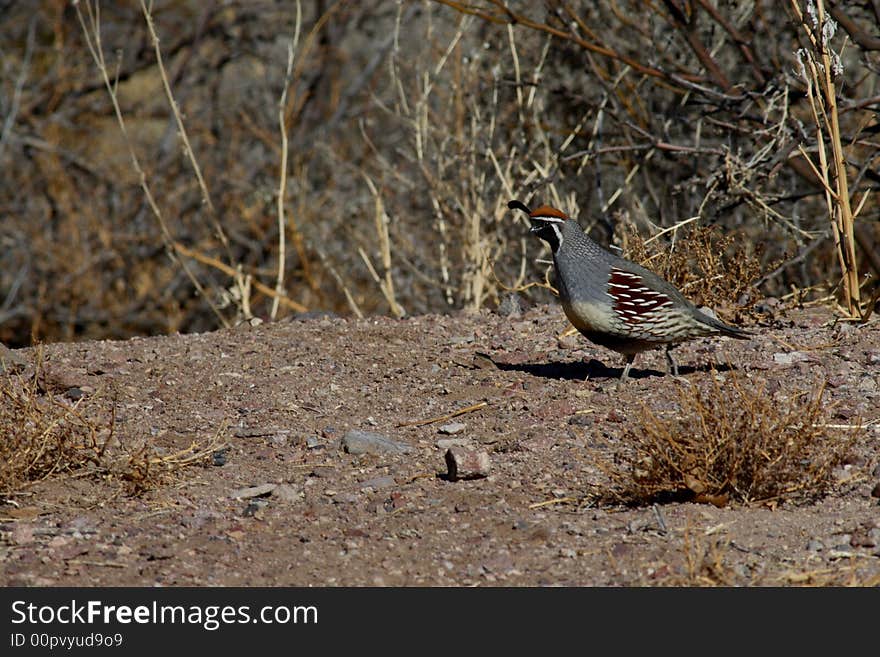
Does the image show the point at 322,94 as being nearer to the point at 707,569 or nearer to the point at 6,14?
the point at 6,14

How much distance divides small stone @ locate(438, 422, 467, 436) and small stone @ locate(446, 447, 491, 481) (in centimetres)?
54

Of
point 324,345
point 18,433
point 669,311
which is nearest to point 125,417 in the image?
point 18,433

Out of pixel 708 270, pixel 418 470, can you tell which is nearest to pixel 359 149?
pixel 708 270

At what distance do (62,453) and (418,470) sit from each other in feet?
4.43

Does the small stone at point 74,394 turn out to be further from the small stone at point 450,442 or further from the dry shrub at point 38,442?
the small stone at point 450,442

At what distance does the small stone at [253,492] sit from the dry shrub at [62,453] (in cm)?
29

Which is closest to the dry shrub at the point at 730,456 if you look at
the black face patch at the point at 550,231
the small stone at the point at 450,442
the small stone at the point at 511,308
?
the small stone at the point at 450,442

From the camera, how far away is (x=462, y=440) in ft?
16.9

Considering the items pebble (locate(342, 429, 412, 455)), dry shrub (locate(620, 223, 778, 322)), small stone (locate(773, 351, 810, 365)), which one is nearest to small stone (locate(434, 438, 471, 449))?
pebble (locate(342, 429, 412, 455))

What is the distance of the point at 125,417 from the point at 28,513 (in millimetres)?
1025

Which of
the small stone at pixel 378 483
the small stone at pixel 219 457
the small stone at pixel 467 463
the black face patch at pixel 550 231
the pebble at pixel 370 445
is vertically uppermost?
the black face patch at pixel 550 231

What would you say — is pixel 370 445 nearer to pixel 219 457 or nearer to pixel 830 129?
pixel 219 457

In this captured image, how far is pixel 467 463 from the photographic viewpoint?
4.66 meters

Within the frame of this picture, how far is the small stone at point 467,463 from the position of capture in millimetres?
4660
